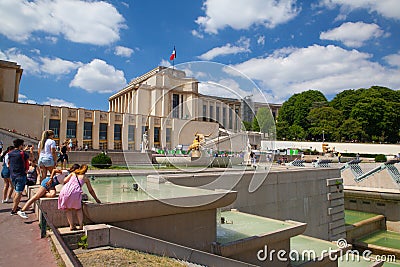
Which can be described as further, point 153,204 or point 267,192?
point 267,192

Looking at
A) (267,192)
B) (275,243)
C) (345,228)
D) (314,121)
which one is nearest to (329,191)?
(345,228)

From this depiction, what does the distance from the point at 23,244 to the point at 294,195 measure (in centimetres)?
1302

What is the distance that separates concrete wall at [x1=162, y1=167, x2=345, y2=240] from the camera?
11953mm

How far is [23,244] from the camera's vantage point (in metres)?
4.88

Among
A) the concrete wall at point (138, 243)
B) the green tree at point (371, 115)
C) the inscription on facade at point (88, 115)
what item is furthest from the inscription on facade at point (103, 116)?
the green tree at point (371, 115)

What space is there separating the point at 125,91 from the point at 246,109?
73.3 metres

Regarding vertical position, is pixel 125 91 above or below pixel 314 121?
above

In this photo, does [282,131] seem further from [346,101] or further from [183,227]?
[183,227]

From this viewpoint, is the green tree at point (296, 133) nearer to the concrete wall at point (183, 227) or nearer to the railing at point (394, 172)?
the railing at point (394, 172)

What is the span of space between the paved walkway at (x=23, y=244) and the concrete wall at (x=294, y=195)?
14.2ft

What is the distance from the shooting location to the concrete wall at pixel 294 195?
1195cm

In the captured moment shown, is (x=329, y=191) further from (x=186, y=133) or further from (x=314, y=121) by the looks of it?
(x=314, y=121)

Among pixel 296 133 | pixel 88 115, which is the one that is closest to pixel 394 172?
pixel 88 115

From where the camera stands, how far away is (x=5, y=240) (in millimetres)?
5000
